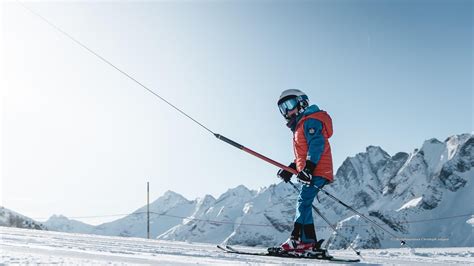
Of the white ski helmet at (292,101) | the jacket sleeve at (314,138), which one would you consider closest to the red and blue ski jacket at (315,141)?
the jacket sleeve at (314,138)

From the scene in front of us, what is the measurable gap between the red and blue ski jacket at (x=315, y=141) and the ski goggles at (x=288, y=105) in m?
0.26

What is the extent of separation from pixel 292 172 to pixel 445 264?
7.70 ft

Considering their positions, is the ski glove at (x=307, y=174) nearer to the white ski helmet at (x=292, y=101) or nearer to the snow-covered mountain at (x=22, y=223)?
the white ski helmet at (x=292, y=101)

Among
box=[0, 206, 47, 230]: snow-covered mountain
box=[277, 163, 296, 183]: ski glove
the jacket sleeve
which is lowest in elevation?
box=[277, 163, 296, 183]: ski glove

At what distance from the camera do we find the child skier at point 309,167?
6293 millimetres

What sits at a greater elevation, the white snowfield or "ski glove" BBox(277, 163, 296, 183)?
"ski glove" BBox(277, 163, 296, 183)

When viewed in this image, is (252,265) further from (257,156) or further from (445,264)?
(257,156)

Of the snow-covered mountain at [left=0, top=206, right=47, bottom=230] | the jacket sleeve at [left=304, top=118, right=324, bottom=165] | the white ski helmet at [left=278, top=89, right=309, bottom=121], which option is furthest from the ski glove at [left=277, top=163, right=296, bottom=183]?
the snow-covered mountain at [left=0, top=206, right=47, bottom=230]

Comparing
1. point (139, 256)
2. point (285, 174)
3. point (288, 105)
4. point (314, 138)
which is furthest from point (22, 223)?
point (139, 256)

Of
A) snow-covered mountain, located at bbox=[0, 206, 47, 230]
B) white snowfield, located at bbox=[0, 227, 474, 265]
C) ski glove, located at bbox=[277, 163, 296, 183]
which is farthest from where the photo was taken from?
snow-covered mountain, located at bbox=[0, 206, 47, 230]

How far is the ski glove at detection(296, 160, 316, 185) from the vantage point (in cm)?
623

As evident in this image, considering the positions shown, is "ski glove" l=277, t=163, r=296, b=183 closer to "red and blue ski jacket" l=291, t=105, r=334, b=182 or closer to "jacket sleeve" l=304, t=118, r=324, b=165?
"red and blue ski jacket" l=291, t=105, r=334, b=182

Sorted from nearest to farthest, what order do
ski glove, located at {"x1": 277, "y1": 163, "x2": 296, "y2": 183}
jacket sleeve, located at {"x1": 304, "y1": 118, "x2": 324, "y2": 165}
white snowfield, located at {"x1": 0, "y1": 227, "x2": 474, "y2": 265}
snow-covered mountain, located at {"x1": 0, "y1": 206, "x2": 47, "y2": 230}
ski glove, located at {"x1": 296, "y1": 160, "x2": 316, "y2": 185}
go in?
white snowfield, located at {"x1": 0, "y1": 227, "x2": 474, "y2": 265}
ski glove, located at {"x1": 296, "y1": 160, "x2": 316, "y2": 185}
jacket sleeve, located at {"x1": 304, "y1": 118, "x2": 324, "y2": 165}
ski glove, located at {"x1": 277, "y1": 163, "x2": 296, "y2": 183}
snow-covered mountain, located at {"x1": 0, "y1": 206, "x2": 47, "y2": 230}

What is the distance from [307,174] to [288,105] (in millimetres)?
1246
